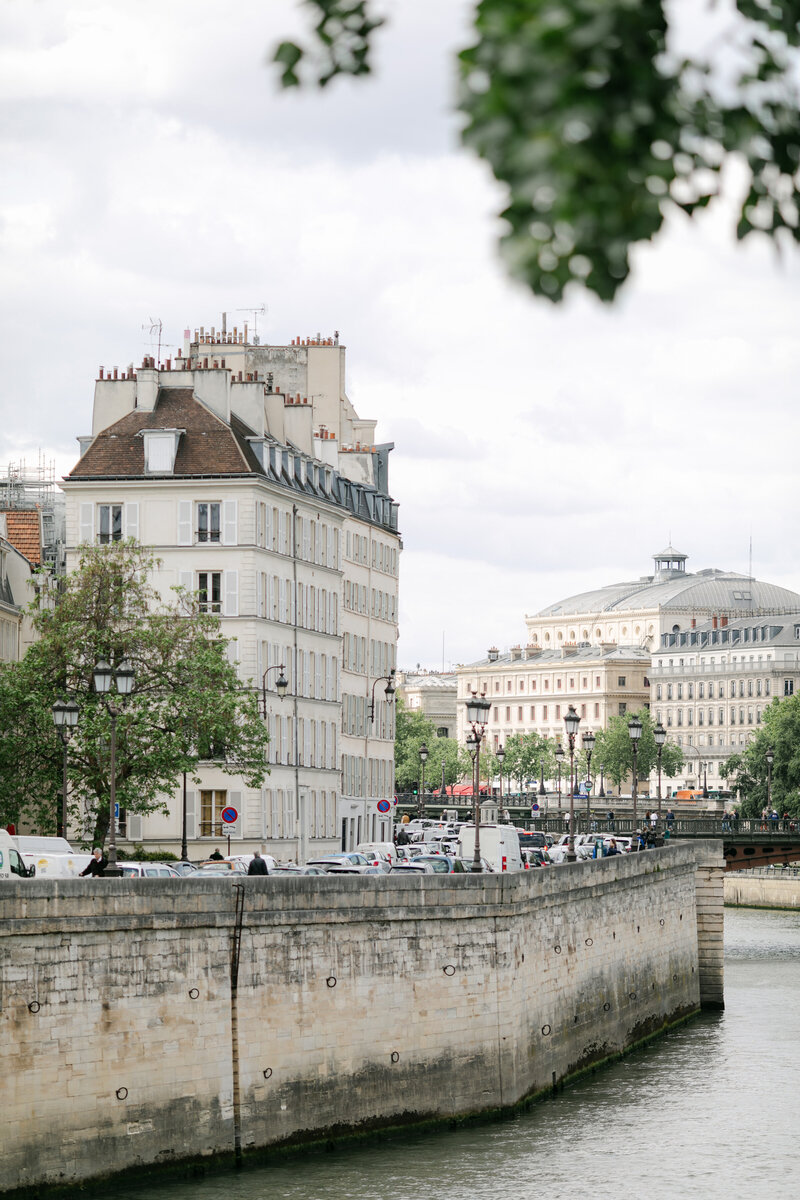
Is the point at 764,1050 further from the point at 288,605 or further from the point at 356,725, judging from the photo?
the point at 356,725

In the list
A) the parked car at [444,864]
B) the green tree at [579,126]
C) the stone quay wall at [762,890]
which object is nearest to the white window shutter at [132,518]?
the parked car at [444,864]

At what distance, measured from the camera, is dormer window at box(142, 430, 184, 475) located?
7644cm

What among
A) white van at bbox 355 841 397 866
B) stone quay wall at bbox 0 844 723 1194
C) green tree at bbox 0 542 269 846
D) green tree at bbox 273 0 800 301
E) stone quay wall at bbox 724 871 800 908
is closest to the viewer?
green tree at bbox 273 0 800 301

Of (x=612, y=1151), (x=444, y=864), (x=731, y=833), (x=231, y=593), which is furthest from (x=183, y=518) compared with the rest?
(x=612, y=1151)

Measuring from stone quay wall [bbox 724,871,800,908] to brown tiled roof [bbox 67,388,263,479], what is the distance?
5025 centimetres

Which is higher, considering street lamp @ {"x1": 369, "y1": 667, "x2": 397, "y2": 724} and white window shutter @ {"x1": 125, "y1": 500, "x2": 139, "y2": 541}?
white window shutter @ {"x1": 125, "y1": 500, "x2": 139, "y2": 541}

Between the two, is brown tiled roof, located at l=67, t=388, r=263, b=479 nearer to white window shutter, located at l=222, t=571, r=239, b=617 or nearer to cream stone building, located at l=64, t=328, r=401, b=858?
cream stone building, located at l=64, t=328, r=401, b=858

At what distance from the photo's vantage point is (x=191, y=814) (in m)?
74.0

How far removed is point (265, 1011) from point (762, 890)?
90.6m

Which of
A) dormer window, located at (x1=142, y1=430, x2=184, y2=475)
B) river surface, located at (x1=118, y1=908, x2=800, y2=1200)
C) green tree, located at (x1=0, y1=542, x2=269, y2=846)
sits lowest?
river surface, located at (x1=118, y1=908, x2=800, y2=1200)

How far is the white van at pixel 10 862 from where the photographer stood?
123ft

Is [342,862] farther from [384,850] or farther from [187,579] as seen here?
[187,579]

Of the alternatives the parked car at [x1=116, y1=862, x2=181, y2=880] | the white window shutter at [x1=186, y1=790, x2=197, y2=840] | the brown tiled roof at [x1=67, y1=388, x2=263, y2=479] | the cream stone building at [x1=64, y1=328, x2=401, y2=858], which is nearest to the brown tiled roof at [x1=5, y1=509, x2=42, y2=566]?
the cream stone building at [x1=64, y1=328, x2=401, y2=858]

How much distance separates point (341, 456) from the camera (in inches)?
3841
